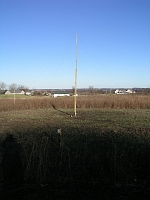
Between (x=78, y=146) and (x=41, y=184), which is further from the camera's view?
(x=78, y=146)

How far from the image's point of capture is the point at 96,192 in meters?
3.73

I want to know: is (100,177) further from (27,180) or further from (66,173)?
(27,180)

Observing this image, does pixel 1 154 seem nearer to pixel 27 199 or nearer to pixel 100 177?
pixel 27 199

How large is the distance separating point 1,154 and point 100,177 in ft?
9.94

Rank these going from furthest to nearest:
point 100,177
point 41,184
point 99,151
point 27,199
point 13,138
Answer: point 13,138 → point 99,151 → point 100,177 → point 41,184 → point 27,199

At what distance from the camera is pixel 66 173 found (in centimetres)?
447

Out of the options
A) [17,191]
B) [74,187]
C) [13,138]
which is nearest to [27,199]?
[17,191]

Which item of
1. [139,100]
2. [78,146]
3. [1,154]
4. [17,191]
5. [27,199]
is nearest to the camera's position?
[27,199]

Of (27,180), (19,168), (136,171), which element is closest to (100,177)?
(136,171)

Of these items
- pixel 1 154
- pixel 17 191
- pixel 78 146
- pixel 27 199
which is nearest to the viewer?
pixel 27 199

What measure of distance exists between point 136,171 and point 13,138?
18.3 ft

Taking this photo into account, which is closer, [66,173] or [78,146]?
[66,173]

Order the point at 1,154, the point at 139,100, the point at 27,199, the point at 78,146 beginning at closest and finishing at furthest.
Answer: the point at 27,199 → the point at 1,154 → the point at 78,146 → the point at 139,100

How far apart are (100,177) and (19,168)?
192 cm
